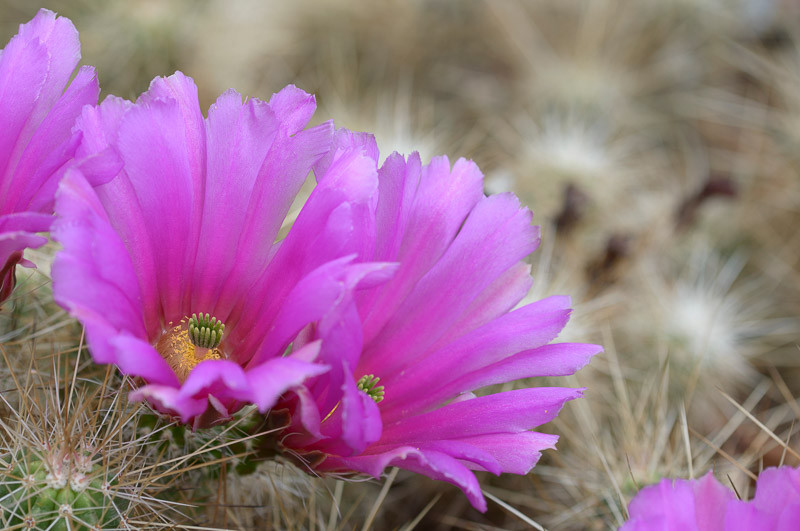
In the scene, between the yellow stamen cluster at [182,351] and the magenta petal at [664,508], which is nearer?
the magenta petal at [664,508]

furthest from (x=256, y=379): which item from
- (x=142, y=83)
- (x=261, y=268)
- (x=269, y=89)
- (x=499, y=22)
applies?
(x=499, y=22)

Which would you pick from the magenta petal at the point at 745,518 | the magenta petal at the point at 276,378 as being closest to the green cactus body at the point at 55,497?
the magenta petal at the point at 276,378

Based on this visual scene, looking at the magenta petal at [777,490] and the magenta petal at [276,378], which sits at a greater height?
the magenta petal at [276,378]

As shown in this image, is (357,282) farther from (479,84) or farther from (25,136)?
(479,84)

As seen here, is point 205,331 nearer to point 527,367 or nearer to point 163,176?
point 163,176

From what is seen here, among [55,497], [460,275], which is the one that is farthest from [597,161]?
[55,497]

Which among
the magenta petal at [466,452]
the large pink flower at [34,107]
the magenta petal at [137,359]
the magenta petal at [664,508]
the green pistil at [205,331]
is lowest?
the magenta petal at [664,508]

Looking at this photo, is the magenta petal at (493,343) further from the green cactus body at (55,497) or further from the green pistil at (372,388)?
the green cactus body at (55,497)
